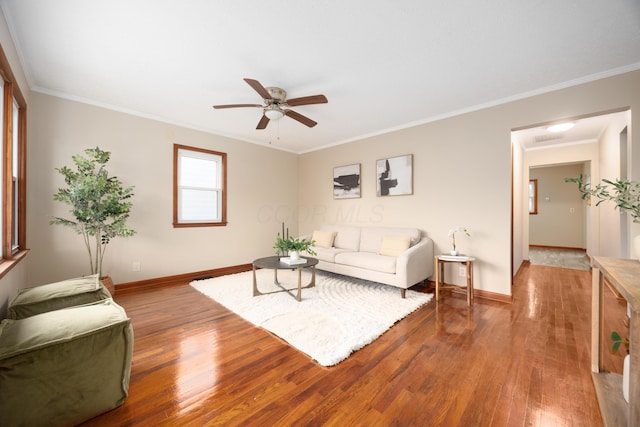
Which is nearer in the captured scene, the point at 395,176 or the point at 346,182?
the point at 395,176

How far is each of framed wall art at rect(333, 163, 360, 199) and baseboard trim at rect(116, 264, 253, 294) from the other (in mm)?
2392

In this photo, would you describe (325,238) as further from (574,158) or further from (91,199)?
(574,158)

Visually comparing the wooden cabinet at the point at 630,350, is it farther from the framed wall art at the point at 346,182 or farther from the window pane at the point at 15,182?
the window pane at the point at 15,182

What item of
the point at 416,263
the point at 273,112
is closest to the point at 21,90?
the point at 273,112

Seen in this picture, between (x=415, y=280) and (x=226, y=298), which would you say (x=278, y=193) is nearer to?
(x=226, y=298)

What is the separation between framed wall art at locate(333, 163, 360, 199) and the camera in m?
5.01

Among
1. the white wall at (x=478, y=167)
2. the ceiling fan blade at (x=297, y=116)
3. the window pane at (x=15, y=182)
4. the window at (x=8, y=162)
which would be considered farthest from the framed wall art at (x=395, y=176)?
the window pane at (x=15, y=182)

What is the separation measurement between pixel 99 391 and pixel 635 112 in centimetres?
497

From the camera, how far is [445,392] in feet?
5.38

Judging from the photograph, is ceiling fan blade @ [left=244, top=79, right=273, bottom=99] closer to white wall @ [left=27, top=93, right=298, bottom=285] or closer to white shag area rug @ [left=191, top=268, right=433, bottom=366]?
white shag area rug @ [left=191, top=268, right=433, bottom=366]

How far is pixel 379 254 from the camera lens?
13.4ft

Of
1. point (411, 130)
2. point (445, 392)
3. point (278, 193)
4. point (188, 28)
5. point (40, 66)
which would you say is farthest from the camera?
point (278, 193)

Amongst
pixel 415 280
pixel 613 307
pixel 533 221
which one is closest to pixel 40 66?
pixel 415 280

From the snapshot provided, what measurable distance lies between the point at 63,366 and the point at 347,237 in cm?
395
